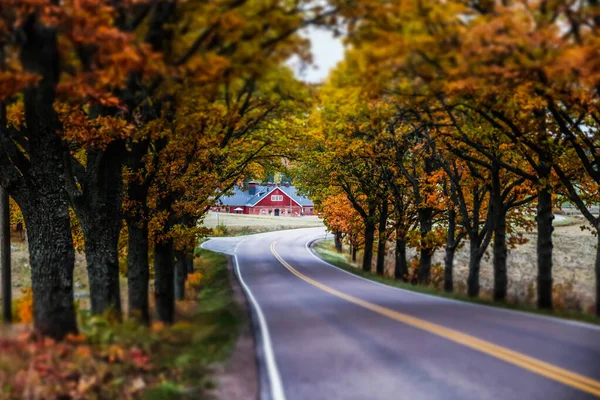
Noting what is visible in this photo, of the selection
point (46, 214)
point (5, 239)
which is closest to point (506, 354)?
point (46, 214)

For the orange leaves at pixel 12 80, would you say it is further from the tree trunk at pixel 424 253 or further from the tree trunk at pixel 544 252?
the tree trunk at pixel 424 253

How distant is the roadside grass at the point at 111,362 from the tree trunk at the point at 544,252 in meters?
9.06

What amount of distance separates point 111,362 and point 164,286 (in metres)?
7.74

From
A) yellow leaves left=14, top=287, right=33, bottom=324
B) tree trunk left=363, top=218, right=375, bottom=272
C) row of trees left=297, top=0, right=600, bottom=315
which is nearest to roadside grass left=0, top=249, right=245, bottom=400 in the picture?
yellow leaves left=14, top=287, right=33, bottom=324

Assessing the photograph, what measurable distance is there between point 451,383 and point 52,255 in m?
7.46

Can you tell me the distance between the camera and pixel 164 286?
53.9 ft

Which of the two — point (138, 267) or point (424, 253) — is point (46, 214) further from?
point (424, 253)

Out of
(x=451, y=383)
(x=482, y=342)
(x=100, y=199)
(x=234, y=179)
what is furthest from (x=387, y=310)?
(x=234, y=179)

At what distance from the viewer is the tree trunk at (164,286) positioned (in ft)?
53.7

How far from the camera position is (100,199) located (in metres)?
13.2

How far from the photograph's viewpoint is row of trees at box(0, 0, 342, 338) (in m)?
7.91

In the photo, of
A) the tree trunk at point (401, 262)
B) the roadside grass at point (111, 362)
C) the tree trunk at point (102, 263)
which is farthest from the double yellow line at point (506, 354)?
the tree trunk at point (401, 262)

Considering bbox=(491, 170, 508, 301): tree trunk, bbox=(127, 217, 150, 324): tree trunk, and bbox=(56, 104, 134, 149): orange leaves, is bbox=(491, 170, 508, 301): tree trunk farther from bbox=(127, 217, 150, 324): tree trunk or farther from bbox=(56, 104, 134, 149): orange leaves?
bbox=(56, 104, 134, 149): orange leaves

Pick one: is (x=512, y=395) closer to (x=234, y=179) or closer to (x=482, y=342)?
(x=482, y=342)
